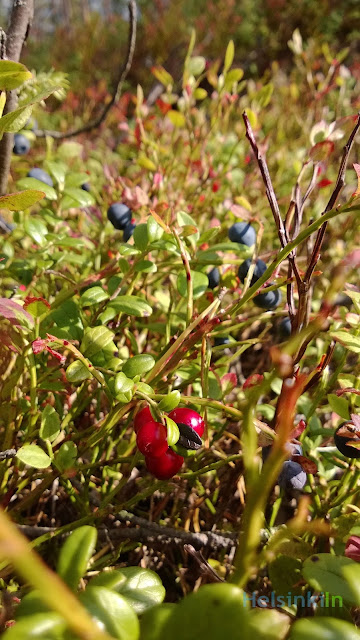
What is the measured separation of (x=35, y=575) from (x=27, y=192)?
0.42 m

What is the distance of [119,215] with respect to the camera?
3.24ft

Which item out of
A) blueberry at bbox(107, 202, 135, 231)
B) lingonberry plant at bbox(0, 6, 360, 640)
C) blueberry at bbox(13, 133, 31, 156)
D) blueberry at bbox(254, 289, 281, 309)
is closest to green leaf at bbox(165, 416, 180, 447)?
lingonberry plant at bbox(0, 6, 360, 640)

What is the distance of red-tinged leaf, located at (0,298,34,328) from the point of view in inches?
22.0

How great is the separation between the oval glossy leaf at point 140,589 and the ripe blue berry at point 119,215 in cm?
70

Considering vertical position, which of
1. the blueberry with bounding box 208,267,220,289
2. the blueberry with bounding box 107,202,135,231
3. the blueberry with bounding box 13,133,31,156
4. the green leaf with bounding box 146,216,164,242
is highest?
the blueberry with bounding box 13,133,31,156

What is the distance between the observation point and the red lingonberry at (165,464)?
59cm

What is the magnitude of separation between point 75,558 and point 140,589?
3.1 inches

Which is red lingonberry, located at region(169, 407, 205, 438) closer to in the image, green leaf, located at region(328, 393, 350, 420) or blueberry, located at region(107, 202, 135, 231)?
green leaf, located at region(328, 393, 350, 420)

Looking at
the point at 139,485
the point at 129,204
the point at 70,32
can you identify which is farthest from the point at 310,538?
the point at 70,32

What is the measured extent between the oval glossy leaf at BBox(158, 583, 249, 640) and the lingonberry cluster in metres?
0.25

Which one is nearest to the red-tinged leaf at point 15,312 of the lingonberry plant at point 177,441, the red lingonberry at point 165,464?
the lingonberry plant at point 177,441

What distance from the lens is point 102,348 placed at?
65cm

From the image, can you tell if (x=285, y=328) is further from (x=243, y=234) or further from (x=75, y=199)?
(x=75, y=199)

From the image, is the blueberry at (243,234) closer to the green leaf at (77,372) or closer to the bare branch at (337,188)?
the bare branch at (337,188)
